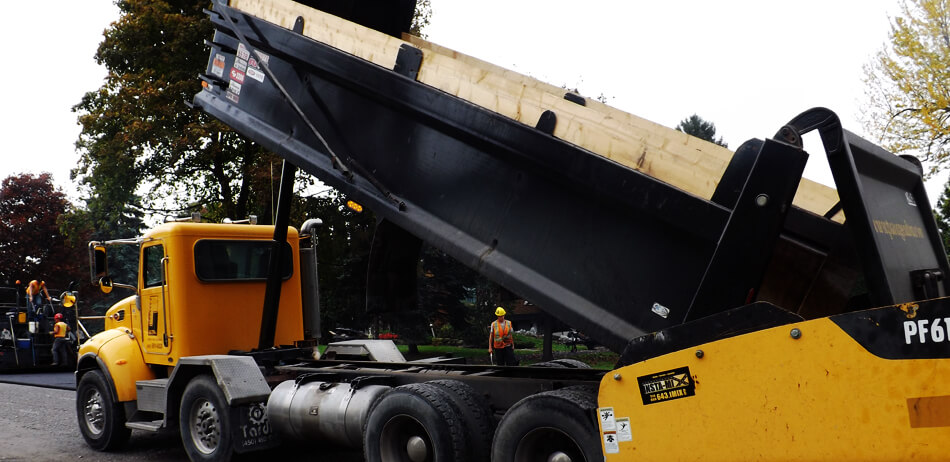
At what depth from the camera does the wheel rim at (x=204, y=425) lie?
21.3ft

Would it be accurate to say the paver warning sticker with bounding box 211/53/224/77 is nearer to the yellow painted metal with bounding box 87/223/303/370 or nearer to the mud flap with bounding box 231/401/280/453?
the yellow painted metal with bounding box 87/223/303/370

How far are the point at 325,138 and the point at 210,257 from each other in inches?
106

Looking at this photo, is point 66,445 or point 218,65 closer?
point 218,65

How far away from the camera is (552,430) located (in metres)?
4.18

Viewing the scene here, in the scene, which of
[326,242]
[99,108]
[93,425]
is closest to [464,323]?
[326,242]

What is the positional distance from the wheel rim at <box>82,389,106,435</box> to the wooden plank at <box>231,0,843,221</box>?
491 cm

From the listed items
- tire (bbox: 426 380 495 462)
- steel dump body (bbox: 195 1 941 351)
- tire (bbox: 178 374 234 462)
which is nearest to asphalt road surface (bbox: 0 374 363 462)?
tire (bbox: 178 374 234 462)

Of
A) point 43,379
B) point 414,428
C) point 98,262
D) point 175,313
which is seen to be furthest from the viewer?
point 43,379

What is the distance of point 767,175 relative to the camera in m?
3.48

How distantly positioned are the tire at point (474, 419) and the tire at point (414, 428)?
40 mm

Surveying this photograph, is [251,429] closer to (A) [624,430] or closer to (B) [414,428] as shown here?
(B) [414,428]

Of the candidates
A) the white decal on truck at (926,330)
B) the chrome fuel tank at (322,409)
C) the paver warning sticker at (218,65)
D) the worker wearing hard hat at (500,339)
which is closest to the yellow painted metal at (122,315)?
the chrome fuel tank at (322,409)

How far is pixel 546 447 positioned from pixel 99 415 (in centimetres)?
569

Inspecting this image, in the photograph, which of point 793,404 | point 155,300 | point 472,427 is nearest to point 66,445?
point 155,300
